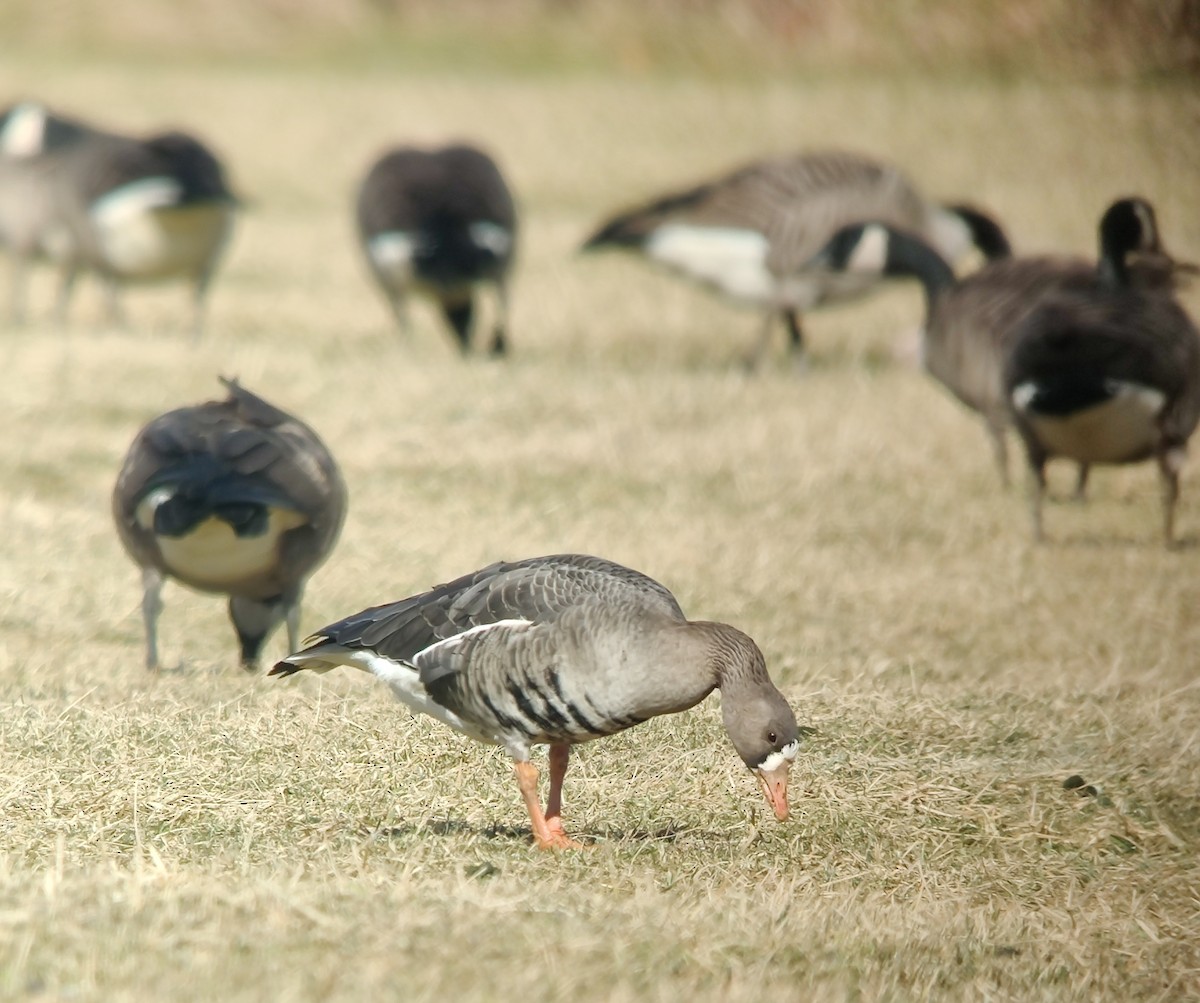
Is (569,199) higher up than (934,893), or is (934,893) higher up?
(569,199)

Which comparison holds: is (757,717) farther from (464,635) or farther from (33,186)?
(33,186)

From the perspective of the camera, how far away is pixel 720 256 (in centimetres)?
1148

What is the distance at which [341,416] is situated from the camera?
9.01 meters

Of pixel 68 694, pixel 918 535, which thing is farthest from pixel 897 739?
pixel 918 535

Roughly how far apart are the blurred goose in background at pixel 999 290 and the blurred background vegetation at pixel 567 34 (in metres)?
5.19

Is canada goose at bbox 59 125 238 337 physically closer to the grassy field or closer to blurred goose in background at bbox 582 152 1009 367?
the grassy field

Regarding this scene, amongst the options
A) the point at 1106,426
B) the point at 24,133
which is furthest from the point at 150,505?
the point at 24,133

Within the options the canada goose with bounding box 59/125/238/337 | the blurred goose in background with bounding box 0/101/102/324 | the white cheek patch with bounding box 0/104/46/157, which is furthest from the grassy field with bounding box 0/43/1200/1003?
the white cheek patch with bounding box 0/104/46/157

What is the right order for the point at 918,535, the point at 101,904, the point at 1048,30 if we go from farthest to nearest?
the point at 1048,30
the point at 918,535
the point at 101,904

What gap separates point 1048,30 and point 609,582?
1060cm

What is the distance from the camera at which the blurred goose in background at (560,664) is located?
150 inches

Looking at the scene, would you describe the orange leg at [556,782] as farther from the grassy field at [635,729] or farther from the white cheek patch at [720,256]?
the white cheek patch at [720,256]

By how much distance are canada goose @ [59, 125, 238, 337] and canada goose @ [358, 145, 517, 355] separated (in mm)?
1016

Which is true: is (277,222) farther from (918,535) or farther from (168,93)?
(918,535)
